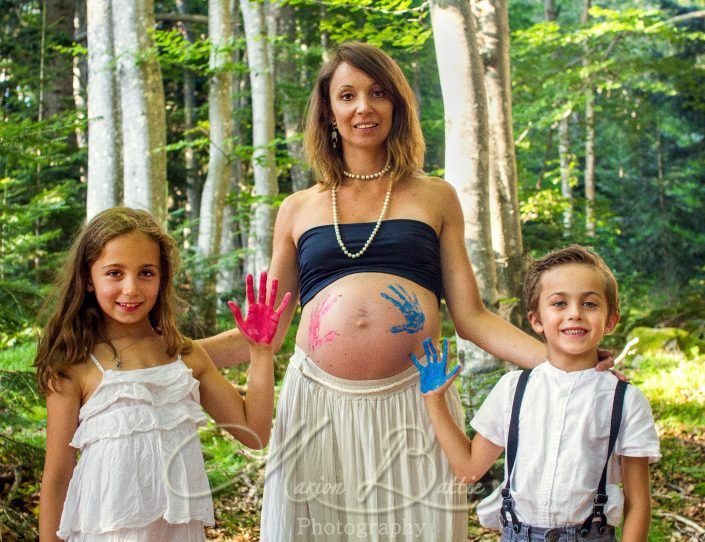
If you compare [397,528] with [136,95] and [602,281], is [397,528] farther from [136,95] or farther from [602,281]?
[136,95]

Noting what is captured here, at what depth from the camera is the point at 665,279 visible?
63.7 ft

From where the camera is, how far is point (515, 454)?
2062mm

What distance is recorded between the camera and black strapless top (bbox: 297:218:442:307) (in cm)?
243

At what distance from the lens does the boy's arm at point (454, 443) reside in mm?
2201

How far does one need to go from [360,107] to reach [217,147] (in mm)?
7281

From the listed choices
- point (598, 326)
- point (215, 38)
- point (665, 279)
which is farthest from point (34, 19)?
point (665, 279)

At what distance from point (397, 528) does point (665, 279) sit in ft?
61.8

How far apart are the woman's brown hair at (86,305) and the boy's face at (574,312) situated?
114 centimetres

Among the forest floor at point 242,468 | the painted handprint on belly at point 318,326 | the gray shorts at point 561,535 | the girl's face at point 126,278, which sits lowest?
the forest floor at point 242,468

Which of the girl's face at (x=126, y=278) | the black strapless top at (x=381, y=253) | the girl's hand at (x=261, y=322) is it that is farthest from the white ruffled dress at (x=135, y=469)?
the black strapless top at (x=381, y=253)

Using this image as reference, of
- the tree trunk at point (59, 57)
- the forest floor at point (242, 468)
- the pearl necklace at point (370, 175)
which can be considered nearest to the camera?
the pearl necklace at point (370, 175)

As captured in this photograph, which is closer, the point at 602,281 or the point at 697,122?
the point at 602,281

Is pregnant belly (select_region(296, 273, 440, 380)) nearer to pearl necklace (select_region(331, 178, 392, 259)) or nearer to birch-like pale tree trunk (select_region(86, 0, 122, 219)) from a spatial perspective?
pearl necklace (select_region(331, 178, 392, 259))

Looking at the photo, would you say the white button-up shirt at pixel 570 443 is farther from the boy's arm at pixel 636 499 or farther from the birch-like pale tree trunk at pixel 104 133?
the birch-like pale tree trunk at pixel 104 133
